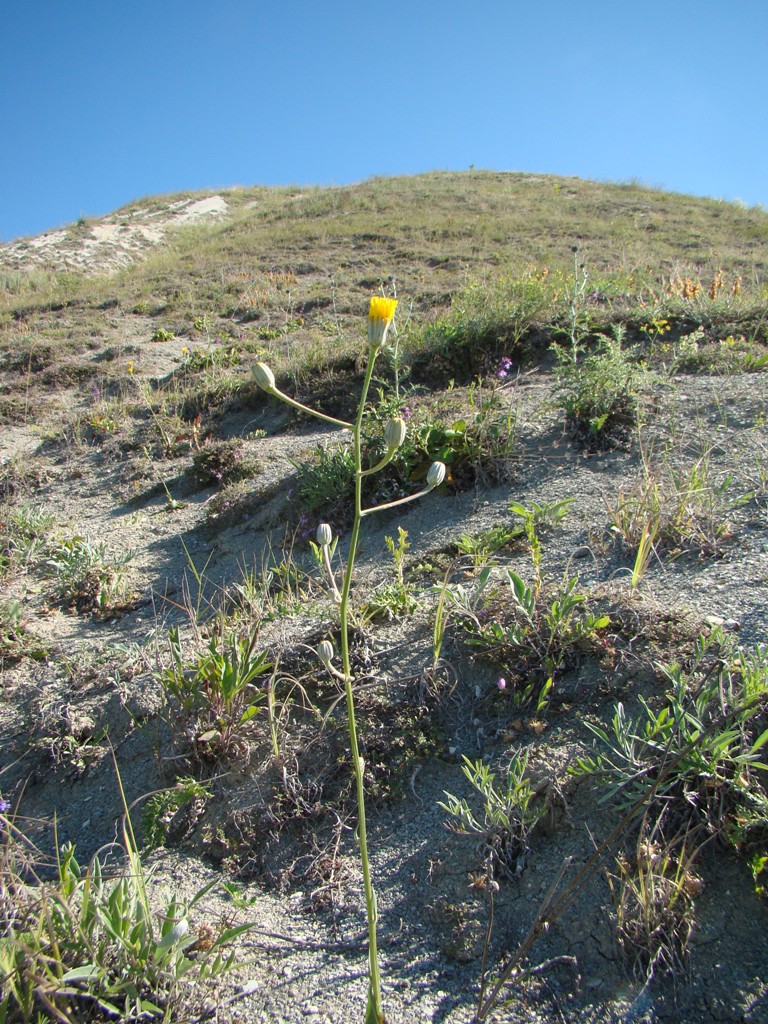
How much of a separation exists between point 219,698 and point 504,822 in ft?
3.52

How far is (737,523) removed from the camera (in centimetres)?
276

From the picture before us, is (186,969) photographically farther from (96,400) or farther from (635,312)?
(96,400)

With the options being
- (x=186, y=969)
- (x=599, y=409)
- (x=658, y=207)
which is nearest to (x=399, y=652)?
(x=186, y=969)

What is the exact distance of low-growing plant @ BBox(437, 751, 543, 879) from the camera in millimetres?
1775

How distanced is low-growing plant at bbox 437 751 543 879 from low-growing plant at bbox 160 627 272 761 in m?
0.82

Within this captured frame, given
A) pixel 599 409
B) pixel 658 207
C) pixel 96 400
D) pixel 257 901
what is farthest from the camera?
pixel 658 207

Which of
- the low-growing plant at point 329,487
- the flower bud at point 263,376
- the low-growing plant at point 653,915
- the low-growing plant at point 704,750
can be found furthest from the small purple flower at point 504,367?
the low-growing plant at point 653,915

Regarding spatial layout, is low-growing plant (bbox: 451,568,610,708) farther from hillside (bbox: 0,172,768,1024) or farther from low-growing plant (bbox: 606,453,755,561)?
low-growing plant (bbox: 606,453,755,561)

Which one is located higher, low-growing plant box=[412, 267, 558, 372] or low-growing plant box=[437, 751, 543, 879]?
low-growing plant box=[412, 267, 558, 372]

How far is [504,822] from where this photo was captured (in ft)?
5.80

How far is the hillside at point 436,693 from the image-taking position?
5.05 ft


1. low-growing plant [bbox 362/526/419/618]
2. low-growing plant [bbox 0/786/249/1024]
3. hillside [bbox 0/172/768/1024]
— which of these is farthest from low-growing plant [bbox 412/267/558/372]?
low-growing plant [bbox 0/786/249/1024]

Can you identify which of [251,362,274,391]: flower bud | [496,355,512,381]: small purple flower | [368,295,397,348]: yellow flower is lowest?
[496,355,512,381]: small purple flower

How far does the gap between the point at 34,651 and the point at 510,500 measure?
2515mm
